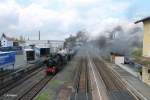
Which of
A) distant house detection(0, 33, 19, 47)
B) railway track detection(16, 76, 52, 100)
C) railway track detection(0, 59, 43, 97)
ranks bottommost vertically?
railway track detection(16, 76, 52, 100)

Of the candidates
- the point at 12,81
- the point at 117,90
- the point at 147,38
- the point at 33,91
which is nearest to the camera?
the point at 33,91

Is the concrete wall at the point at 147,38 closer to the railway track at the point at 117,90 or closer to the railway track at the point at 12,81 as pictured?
the railway track at the point at 117,90

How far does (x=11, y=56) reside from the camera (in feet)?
144

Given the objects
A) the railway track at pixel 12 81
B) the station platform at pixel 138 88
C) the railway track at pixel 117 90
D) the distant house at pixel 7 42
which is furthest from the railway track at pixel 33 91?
the distant house at pixel 7 42

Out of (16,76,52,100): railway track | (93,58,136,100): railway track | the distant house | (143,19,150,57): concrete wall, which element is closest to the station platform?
(93,58,136,100): railway track

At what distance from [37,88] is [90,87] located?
6058 mm

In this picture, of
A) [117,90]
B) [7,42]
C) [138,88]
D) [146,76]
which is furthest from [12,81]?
[7,42]

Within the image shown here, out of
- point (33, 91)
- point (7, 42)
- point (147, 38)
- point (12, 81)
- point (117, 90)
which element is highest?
point (147, 38)

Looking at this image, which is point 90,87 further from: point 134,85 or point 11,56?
point 11,56

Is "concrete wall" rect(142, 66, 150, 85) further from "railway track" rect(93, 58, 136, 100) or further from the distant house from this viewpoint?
the distant house

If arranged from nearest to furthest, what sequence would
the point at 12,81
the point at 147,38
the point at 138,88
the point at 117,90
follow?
the point at 117,90 < the point at 138,88 < the point at 12,81 < the point at 147,38

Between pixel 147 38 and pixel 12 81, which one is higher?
pixel 147 38

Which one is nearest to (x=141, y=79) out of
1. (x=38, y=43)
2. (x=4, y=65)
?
(x=4, y=65)

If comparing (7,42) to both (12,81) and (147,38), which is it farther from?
(147,38)
